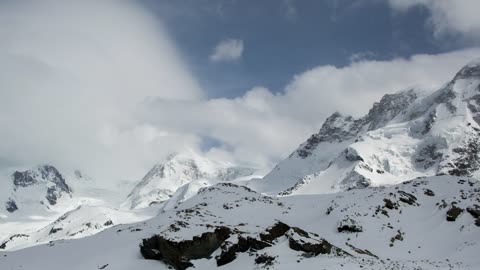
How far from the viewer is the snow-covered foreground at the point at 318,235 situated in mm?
41562

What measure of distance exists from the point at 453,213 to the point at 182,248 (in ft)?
110

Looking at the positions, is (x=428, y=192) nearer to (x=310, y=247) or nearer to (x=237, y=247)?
(x=310, y=247)

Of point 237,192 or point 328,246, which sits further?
point 237,192

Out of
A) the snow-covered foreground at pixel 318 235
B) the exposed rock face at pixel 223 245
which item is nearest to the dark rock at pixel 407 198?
the snow-covered foreground at pixel 318 235

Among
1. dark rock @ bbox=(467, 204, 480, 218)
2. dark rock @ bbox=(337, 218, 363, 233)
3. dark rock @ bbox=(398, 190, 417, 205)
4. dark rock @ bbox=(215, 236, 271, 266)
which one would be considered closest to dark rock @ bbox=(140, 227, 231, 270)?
dark rock @ bbox=(215, 236, 271, 266)

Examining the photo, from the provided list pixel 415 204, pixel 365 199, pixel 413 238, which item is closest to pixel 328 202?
pixel 365 199

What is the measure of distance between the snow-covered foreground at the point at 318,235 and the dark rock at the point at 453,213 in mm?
109

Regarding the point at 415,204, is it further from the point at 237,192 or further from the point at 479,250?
the point at 237,192

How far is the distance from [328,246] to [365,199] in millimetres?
29626

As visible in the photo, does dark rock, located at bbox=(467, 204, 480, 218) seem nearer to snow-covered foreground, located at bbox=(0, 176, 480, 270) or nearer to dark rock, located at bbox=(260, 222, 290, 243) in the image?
snow-covered foreground, located at bbox=(0, 176, 480, 270)

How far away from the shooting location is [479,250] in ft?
160

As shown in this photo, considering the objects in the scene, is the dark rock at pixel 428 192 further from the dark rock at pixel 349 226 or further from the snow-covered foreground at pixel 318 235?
the dark rock at pixel 349 226

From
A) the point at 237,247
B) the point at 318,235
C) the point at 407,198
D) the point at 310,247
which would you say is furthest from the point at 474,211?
the point at 237,247

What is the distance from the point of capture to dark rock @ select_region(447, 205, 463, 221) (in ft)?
198
